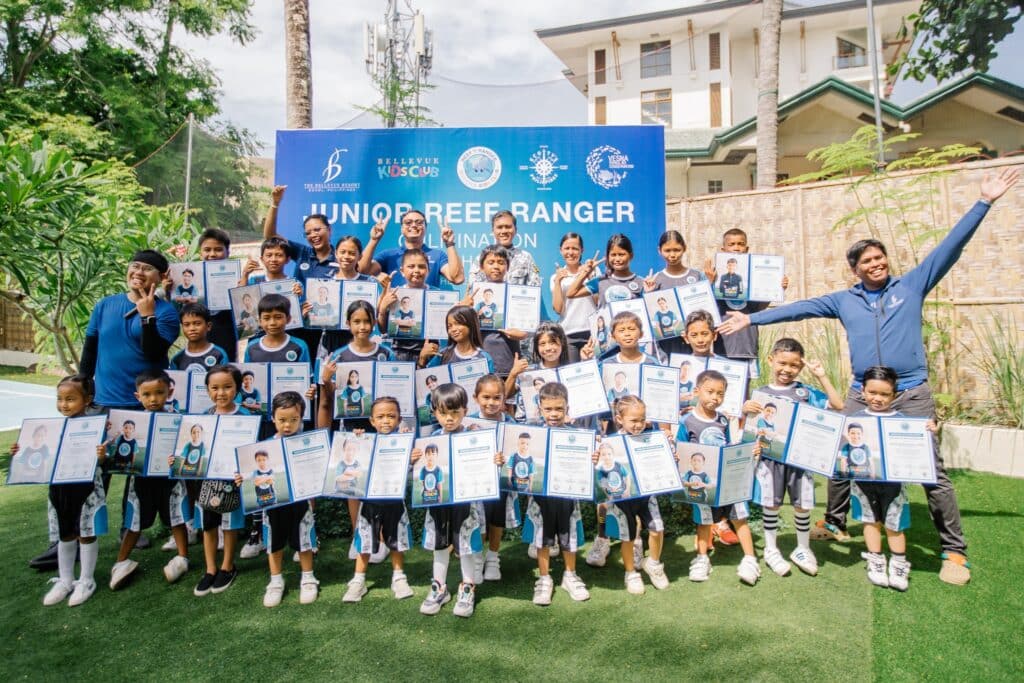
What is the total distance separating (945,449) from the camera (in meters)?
5.39

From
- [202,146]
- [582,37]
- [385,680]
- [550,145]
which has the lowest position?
[385,680]

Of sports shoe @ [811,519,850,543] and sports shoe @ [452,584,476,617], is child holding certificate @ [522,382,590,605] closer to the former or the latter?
sports shoe @ [452,584,476,617]

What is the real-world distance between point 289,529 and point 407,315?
1.50 metres

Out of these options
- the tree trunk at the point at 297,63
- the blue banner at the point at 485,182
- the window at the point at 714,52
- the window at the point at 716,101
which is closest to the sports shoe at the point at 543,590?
the blue banner at the point at 485,182

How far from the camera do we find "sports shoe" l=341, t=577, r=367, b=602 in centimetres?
332

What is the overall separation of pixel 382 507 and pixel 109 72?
18.1 meters

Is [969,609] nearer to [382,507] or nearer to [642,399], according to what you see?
[642,399]

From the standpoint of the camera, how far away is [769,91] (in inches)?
372

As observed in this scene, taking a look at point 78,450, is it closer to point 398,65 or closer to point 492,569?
point 492,569

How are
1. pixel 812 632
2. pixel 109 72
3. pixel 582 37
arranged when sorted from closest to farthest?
1. pixel 812 632
2. pixel 109 72
3. pixel 582 37

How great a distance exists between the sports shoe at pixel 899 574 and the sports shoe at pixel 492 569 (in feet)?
6.90

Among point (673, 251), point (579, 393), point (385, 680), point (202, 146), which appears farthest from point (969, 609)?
point (202, 146)

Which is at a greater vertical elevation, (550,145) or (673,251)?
(550,145)

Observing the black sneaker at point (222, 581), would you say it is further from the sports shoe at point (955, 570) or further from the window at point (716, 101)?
the window at point (716, 101)
